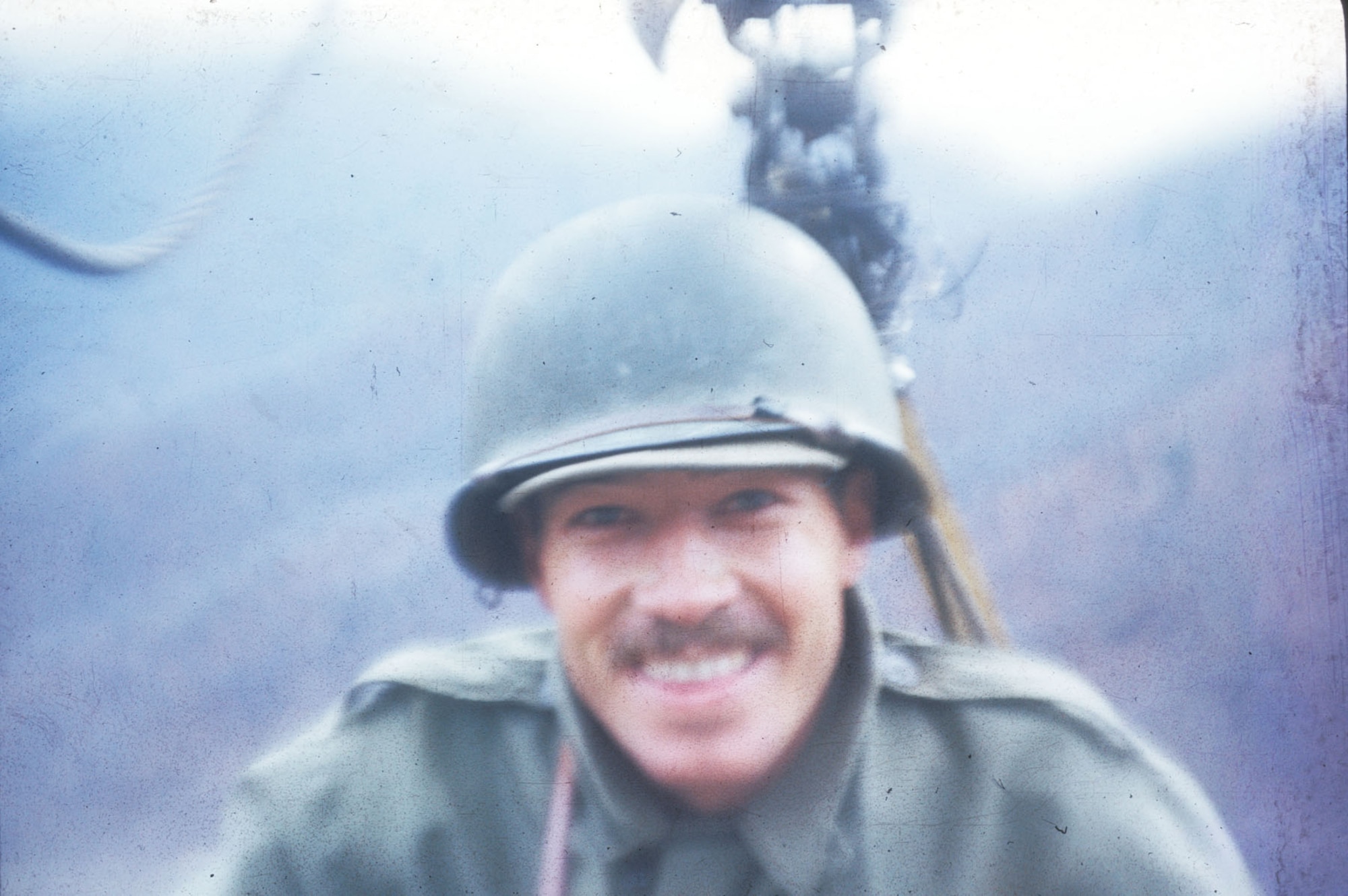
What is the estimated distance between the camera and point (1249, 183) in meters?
2.04

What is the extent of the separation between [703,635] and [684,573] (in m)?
0.10

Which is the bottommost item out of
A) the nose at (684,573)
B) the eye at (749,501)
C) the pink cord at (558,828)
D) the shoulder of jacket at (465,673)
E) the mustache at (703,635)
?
the pink cord at (558,828)

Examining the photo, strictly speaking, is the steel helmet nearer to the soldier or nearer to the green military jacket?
the soldier

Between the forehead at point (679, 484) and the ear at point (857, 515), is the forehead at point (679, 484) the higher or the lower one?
the higher one

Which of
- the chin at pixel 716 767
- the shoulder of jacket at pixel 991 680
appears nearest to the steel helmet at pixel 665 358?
the shoulder of jacket at pixel 991 680

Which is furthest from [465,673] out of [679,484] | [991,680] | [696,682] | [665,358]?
[991,680]

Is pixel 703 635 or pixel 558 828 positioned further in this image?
pixel 558 828

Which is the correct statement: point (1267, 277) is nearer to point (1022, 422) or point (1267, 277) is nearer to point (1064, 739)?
point (1022, 422)

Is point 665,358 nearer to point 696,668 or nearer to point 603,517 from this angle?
point 603,517

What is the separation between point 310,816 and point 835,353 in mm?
1179

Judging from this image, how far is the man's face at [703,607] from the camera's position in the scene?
6.08 feet

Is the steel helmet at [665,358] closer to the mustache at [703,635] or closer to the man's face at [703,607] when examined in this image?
the man's face at [703,607]

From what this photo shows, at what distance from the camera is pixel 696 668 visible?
1879 mm

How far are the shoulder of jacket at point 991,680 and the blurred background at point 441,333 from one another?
1.5 inches
